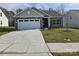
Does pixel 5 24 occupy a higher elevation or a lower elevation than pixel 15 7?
lower

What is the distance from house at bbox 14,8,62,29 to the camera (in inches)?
1606

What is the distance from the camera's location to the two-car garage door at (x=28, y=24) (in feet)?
133

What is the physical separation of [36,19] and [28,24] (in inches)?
96.3

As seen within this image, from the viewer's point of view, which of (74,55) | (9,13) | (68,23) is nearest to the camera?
(74,55)

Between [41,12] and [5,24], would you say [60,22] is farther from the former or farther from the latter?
[5,24]

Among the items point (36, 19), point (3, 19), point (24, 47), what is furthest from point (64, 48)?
point (3, 19)

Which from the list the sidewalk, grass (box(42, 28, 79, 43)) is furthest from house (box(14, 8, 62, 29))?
the sidewalk

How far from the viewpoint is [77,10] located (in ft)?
145

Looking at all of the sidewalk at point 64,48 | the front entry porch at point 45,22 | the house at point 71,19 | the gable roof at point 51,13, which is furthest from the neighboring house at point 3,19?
the sidewalk at point 64,48

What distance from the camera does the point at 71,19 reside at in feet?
145

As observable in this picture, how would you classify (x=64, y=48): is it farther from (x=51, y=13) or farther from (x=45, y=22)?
(x=51, y=13)

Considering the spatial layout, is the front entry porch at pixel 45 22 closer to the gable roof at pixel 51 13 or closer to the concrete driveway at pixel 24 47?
the gable roof at pixel 51 13

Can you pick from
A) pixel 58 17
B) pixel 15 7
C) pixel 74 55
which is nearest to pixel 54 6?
pixel 58 17

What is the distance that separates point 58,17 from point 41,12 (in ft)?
10.6
